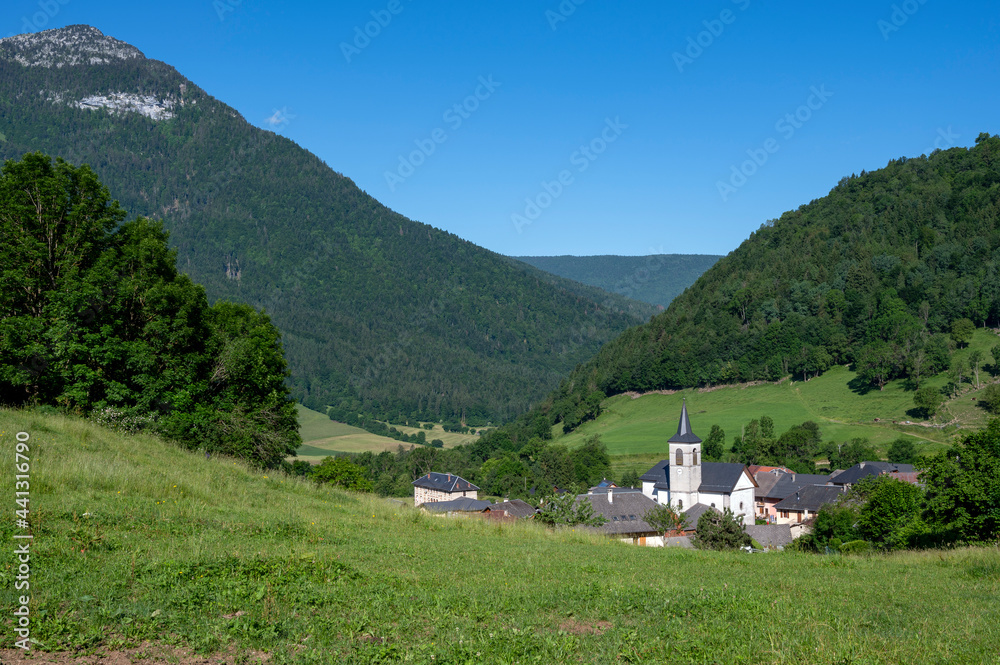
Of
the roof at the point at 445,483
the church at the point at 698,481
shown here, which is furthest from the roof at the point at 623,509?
the roof at the point at 445,483

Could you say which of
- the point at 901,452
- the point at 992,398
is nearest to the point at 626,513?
the point at 901,452

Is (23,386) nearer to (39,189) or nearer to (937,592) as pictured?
(39,189)

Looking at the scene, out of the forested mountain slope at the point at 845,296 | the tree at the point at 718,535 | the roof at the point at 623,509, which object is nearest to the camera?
the tree at the point at 718,535

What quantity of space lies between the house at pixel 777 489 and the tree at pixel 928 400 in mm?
26991

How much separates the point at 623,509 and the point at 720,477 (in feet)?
59.8

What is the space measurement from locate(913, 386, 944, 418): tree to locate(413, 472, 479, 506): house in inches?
2677

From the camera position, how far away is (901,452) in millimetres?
87062

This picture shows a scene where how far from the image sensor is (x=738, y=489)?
80.2 metres

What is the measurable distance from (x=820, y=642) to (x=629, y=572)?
4663 millimetres

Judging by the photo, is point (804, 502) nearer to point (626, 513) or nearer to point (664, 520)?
point (626, 513)

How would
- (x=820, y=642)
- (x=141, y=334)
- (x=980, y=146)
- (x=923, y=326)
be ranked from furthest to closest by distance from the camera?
(x=980, y=146) → (x=923, y=326) → (x=141, y=334) → (x=820, y=642)

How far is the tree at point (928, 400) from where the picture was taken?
9981cm

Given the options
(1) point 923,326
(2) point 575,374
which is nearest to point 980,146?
(1) point 923,326

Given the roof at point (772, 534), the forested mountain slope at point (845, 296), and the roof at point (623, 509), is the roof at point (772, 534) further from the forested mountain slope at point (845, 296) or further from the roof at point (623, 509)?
the forested mountain slope at point (845, 296)
